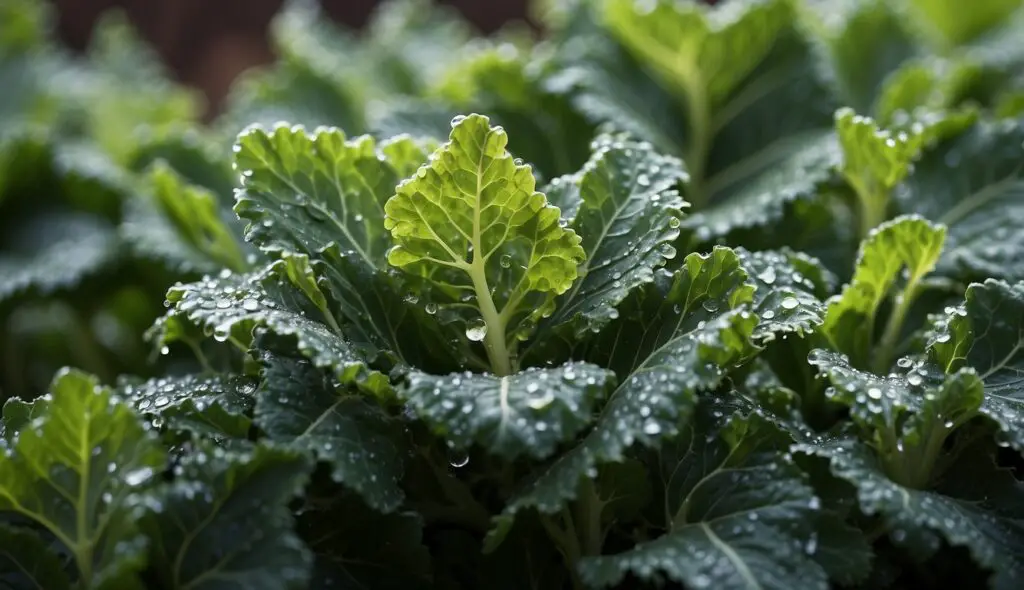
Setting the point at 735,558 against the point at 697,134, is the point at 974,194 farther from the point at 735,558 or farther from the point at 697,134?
the point at 735,558

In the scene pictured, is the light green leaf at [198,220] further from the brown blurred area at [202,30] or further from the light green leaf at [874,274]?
the brown blurred area at [202,30]

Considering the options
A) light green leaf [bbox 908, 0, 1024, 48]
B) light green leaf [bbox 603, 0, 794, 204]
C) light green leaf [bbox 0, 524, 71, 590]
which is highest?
light green leaf [bbox 908, 0, 1024, 48]

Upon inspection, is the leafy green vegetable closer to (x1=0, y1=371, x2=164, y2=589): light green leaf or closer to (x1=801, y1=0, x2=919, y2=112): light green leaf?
(x1=0, y1=371, x2=164, y2=589): light green leaf

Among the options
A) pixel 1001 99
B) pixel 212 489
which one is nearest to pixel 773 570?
pixel 212 489

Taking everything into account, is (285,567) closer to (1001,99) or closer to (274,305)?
(274,305)

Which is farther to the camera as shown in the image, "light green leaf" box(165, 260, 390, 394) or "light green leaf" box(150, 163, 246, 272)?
"light green leaf" box(150, 163, 246, 272)

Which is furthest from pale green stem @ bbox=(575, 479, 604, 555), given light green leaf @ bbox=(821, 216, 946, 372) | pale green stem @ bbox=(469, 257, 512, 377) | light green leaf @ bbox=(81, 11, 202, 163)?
light green leaf @ bbox=(81, 11, 202, 163)
